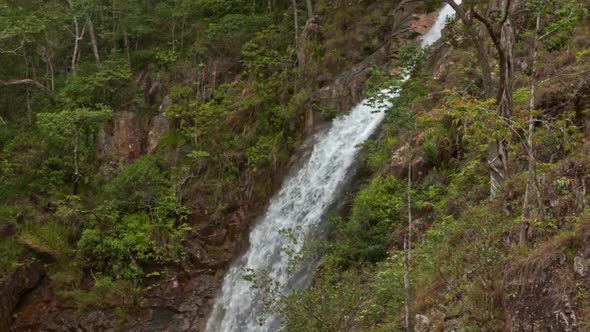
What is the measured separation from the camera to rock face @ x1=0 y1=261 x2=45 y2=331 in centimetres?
1731

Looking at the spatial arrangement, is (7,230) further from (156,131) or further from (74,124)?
(156,131)

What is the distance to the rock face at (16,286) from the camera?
17.3 metres

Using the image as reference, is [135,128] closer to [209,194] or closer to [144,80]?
[144,80]

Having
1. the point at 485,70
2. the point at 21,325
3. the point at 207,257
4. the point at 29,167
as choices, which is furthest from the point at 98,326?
the point at 485,70

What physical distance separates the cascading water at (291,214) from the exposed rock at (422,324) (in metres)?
6.60

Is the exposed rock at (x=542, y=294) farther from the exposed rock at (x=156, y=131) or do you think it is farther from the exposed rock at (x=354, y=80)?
the exposed rock at (x=156, y=131)

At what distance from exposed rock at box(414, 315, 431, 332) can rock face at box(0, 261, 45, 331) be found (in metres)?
14.4

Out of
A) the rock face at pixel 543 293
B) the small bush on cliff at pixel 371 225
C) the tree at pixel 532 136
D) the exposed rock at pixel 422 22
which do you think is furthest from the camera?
the exposed rock at pixel 422 22

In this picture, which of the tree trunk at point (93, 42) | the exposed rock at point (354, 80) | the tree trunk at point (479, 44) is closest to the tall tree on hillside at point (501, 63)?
the tree trunk at point (479, 44)

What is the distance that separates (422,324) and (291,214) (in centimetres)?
874

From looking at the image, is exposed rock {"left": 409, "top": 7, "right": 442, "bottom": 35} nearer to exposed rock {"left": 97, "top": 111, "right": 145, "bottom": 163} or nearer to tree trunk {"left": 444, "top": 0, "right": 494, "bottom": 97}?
tree trunk {"left": 444, "top": 0, "right": 494, "bottom": 97}

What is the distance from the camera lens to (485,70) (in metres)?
8.34

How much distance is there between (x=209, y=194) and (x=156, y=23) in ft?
32.4

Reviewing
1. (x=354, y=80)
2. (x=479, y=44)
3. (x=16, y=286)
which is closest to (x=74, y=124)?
(x=16, y=286)
